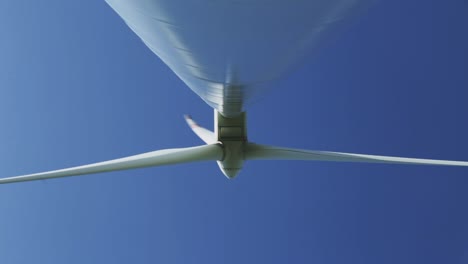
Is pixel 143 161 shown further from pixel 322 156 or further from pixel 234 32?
pixel 234 32

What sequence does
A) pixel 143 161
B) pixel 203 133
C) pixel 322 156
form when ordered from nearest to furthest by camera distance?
1. pixel 143 161
2. pixel 322 156
3. pixel 203 133

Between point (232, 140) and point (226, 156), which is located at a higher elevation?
point (232, 140)

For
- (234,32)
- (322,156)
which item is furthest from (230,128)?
(234,32)

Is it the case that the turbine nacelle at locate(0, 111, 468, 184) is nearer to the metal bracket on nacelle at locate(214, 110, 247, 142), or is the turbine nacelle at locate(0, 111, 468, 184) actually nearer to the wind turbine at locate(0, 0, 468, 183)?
the metal bracket on nacelle at locate(214, 110, 247, 142)

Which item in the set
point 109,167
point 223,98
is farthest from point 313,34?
point 109,167

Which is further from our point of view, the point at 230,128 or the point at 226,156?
the point at 226,156

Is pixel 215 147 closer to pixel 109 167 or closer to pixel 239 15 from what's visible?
pixel 109 167

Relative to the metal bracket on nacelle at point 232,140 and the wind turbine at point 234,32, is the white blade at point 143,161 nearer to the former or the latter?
the metal bracket on nacelle at point 232,140

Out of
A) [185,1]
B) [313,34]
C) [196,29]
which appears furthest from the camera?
[313,34]
